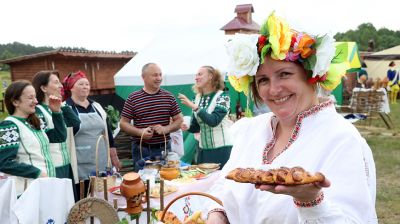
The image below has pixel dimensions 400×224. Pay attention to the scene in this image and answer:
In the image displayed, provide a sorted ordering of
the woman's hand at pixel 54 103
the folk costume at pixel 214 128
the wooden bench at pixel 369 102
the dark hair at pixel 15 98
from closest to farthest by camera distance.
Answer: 1. the dark hair at pixel 15 98
2. the woman's hand at pixel 54 103
3. the folk costume at pixel 214 128
4. the wooden bench at pixel 369 102

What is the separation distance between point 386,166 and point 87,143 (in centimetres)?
497

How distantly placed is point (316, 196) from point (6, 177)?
2555mm

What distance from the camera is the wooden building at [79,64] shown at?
34.8 ft

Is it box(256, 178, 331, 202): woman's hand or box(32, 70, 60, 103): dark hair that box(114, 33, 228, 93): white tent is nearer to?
box(32, 70, 60, 103): dark hair

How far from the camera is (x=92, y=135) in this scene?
3.90 metres

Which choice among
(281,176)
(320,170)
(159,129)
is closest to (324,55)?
(320,170)

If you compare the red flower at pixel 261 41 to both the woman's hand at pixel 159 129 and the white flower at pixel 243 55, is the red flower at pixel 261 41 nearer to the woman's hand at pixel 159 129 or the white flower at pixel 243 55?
the white flower at pixel 243 55

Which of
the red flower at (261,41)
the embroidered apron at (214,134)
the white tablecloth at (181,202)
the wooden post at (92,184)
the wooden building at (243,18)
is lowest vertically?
the white tablecloth at (181,202)

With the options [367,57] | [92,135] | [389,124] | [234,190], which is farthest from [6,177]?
[367,57]

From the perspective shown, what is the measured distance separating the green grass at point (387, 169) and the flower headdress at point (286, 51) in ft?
11.2

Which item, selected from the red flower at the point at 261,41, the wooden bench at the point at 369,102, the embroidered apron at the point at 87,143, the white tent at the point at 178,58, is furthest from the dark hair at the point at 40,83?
the wooden bench at the point at 369,102

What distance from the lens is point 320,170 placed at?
1.27 metres

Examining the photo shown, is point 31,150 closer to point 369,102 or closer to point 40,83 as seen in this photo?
point 40,83

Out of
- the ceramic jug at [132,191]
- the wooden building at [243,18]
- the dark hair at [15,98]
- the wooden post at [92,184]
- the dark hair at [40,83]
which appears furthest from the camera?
the wooden building at [243,18]
